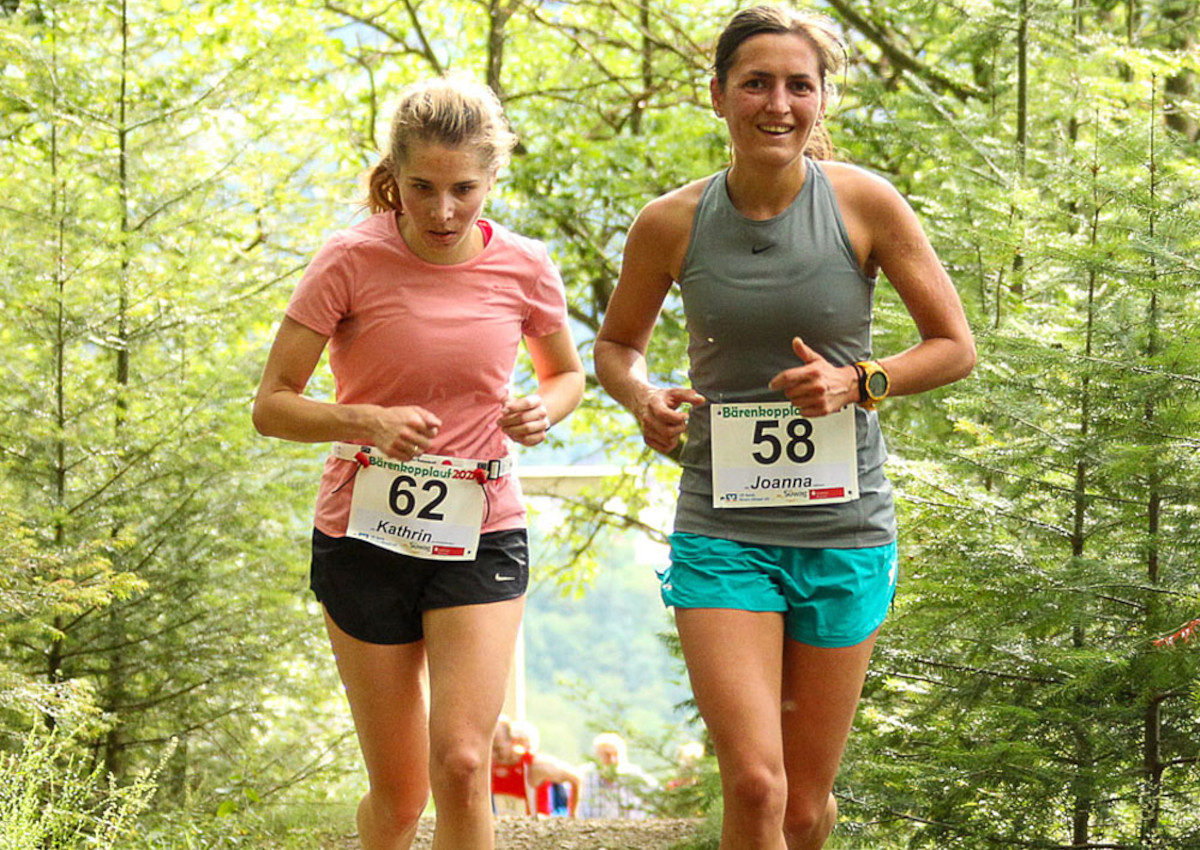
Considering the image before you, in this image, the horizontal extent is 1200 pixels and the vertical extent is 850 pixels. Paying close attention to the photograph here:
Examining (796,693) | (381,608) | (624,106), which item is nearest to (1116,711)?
(796,693)

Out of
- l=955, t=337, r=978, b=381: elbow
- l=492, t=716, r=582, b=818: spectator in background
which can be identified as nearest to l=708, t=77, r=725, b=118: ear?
l=955, t=337, r=978, b=381: elbow

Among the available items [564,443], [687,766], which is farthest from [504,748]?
[564,443]

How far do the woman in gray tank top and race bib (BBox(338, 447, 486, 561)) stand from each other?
1.31 ft

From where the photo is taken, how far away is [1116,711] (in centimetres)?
394

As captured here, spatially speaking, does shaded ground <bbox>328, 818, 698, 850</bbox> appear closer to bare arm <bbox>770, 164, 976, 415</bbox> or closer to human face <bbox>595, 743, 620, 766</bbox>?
human face <bbox>595, 743, 620, 766</bbox>

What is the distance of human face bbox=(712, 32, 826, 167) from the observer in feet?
9.50

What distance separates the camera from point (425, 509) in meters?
3.08

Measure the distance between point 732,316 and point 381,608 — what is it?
968mm

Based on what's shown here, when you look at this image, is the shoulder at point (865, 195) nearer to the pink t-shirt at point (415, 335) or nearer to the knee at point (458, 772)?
the pink t-shirt at point (415, 335)

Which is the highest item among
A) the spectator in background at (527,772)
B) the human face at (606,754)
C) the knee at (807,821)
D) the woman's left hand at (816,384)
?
the woman's left hand at (816,384)

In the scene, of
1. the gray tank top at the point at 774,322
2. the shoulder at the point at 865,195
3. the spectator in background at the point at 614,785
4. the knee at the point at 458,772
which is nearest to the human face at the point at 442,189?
the gray tank top at the point at 774,322

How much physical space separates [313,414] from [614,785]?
6656 mm

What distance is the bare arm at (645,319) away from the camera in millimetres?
2947

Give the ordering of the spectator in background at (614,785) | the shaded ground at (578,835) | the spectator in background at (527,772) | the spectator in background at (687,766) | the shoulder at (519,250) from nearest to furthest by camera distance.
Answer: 1. the shoulder at (519,250)
2. the shaded ground at (578,835)
3. the spectator in background at (687,766)
4. the spectator in background at (614,785)
5. the spectator in background at (527,772)
